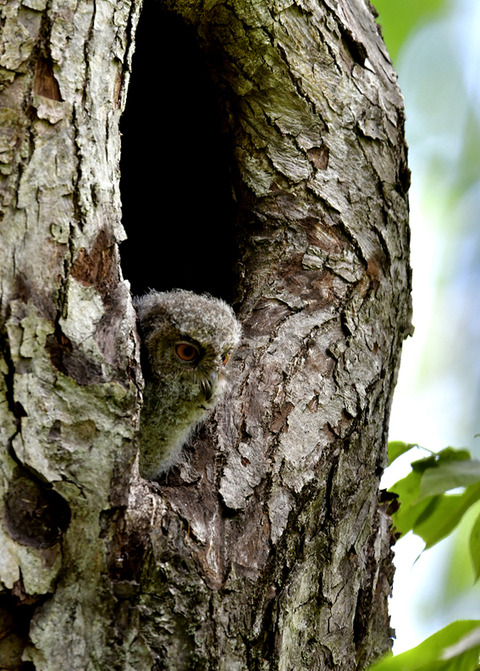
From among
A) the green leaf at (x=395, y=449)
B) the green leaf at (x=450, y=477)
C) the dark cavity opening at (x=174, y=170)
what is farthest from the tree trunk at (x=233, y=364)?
the green leaf at (x=450, y=477)

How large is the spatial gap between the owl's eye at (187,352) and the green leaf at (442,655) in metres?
1.56

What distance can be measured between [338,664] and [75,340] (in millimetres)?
1288

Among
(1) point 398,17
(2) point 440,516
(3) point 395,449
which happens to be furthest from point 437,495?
(1) point 398,17

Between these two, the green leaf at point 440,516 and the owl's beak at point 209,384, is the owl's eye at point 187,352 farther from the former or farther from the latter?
the green leaf at point 440,516

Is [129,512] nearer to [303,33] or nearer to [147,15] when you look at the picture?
[303,33]

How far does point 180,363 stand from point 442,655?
1627 mm

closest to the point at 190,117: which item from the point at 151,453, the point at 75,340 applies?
the point at 151,453

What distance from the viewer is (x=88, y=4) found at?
187 cm

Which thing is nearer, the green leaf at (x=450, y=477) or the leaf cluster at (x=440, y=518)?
the leaf cluster at (x=440, y=518)

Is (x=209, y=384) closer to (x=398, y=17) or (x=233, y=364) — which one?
(x=233, y=364)

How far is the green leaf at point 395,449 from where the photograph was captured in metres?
2.66

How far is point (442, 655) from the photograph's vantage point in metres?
1.30

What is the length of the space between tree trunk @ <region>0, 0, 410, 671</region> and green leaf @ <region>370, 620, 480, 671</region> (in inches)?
24.9

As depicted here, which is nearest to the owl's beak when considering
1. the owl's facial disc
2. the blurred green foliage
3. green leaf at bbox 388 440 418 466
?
the owl's facial disc
